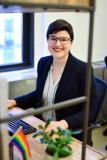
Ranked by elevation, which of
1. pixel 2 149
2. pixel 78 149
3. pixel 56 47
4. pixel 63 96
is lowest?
pixel 78 149

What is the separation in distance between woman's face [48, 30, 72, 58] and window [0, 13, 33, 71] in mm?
830

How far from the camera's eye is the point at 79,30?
2.87 metres

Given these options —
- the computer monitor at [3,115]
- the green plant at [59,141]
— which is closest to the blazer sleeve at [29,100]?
the green plant at [59,141]

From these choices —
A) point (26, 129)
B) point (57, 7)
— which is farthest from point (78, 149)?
point (57, 7)

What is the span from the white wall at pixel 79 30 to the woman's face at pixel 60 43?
1.90ft

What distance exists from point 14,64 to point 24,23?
0.38 meters

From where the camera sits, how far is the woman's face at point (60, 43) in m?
1.75

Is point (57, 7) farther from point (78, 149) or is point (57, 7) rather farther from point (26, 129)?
point (26, 129)

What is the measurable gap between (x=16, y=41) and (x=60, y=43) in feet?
3.13

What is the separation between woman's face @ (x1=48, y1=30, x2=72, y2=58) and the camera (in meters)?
1.75

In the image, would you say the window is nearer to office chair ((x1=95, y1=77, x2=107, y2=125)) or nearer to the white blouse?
the white blouse

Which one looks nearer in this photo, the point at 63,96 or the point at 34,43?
the point at 63,96

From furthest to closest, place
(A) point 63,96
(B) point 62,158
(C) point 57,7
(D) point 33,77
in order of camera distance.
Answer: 1. (D) point 33,77
2. (A) point 63,96
3. (B) point 62,158
4. (C) point 57,7

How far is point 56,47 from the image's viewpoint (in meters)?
1.78
